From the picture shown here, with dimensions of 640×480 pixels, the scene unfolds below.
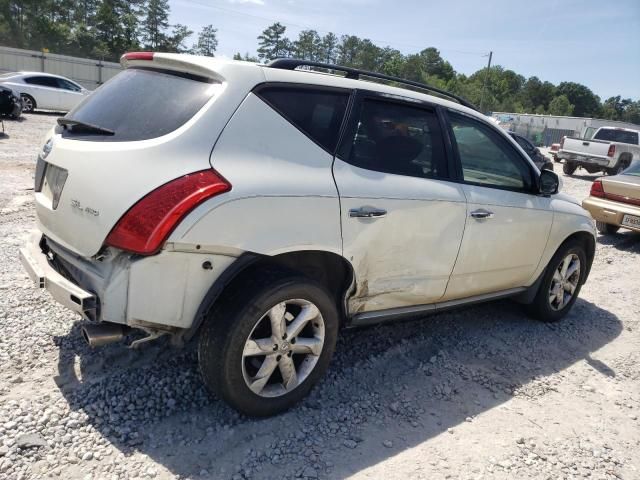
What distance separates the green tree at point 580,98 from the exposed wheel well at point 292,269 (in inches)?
5591

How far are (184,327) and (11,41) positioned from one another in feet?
238

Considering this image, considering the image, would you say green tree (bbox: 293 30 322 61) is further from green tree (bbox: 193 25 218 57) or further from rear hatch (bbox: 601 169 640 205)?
rear hatch (bbox: 601 169 640 205)

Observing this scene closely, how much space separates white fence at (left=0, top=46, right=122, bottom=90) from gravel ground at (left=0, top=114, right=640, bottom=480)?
37.3 meters

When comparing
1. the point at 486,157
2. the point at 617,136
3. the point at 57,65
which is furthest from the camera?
the point at 57,65

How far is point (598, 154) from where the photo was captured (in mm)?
17141

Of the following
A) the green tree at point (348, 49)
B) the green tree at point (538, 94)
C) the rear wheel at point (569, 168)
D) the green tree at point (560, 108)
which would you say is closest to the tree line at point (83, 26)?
the green tree at point (348, 49)

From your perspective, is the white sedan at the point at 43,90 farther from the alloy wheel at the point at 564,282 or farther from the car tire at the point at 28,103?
the alloy wheel at the point at 564,282

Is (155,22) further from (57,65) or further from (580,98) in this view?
(580,98)

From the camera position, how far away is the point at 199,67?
268 cm

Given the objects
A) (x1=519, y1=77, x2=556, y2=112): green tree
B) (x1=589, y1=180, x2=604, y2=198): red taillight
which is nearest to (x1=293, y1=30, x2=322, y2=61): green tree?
(x1=519, y1=77, x2=556, y2=112): green tree

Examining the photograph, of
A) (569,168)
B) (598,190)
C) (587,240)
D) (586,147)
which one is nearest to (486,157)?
Result: (587,240)

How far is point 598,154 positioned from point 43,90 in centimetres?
2001

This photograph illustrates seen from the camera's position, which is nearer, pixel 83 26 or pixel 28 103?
pixel 28 103

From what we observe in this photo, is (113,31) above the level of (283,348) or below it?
above
